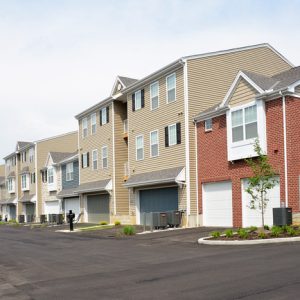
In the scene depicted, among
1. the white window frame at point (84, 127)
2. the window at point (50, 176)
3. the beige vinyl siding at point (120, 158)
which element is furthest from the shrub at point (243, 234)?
the window at point (50, 176)

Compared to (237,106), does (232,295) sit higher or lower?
lower

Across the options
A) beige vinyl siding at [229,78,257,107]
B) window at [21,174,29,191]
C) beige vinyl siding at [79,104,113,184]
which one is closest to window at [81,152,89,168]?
beige vinyl siding at [79,104,113,184]

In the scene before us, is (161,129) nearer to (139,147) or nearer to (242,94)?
(139,147)

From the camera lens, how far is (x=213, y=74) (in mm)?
30094

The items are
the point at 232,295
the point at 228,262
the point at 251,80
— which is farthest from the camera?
the point at 251,80

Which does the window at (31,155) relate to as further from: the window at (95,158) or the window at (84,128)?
the window at (95,158)

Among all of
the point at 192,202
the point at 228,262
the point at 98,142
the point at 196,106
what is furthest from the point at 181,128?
the point at 228,262

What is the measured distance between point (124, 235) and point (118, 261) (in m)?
11.1

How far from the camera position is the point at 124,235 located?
87.4 ft

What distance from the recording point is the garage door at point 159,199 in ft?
99.9

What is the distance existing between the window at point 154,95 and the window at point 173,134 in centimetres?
231

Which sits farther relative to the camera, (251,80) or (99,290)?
(251,80)

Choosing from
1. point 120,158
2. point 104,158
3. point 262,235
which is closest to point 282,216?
point 262,235

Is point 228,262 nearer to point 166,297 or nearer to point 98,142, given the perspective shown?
point 166,297
